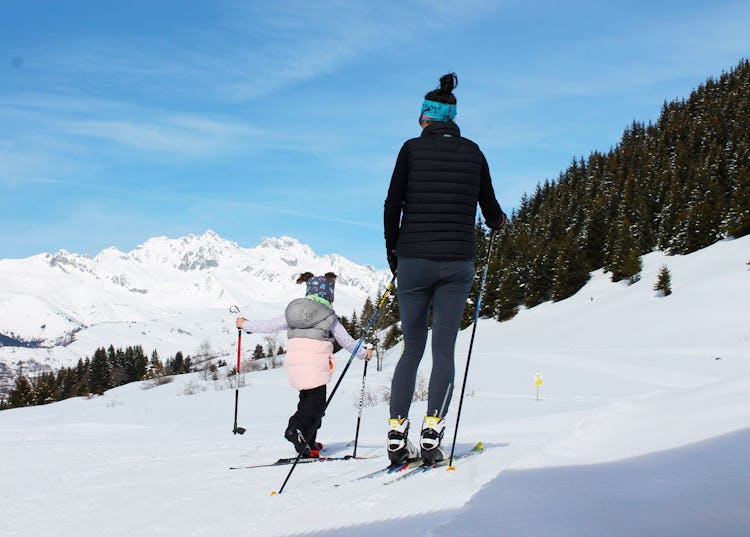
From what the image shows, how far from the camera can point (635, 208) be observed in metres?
69.8

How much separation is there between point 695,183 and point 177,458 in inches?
2633

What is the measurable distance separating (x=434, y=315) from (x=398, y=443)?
93 centimetres

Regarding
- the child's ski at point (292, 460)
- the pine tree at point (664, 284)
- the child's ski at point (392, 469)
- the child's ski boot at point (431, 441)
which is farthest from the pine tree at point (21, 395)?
the child's ski boot at point (431, 441)

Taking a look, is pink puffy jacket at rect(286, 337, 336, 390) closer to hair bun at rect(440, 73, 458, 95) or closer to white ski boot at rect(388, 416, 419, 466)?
white ski boot at rect(388, 416, 419, 466)

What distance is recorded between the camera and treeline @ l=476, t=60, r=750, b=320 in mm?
52812

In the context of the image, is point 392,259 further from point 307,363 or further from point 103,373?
point 103,373

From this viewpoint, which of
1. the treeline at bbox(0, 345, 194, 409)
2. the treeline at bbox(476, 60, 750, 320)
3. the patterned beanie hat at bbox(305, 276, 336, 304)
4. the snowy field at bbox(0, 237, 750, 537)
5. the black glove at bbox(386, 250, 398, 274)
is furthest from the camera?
the treeline at bbox(0, 345, 194, 409)

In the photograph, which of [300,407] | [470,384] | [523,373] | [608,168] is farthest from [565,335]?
[608,168]

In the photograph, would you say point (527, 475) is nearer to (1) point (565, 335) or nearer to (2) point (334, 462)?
(2) point (334, 462)

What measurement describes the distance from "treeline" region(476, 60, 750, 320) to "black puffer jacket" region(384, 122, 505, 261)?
163 feet

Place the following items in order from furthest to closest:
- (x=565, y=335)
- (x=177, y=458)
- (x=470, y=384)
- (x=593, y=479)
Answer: (x=565, y=335), (x=470, y=384), (x=177, y=458), (x=593, y=479)

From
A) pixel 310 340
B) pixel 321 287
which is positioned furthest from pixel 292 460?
pixel 321 287

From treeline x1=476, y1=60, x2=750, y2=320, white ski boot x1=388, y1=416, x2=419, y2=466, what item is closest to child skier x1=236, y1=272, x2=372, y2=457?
white ski boot x1=388, y1=416, x2=419, y2=466

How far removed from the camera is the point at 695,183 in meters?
61.8
